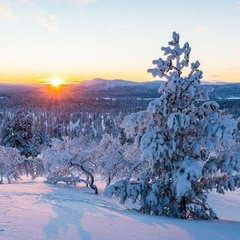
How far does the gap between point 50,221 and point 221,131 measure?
5.97m

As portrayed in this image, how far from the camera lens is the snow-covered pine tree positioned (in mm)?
10398

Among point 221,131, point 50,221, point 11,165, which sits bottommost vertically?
→ point 11,165

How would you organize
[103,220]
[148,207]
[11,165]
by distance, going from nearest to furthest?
[103,220] → [148,207] → [11,165]

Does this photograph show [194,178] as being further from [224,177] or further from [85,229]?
[85,229]

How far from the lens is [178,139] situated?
11.0 m

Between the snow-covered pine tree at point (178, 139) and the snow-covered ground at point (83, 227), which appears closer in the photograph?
the snow-covered ground at point (83, 227)

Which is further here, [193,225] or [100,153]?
[100,153]

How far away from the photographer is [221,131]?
1006 centimetres

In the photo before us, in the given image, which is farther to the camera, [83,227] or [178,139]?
[178,139]

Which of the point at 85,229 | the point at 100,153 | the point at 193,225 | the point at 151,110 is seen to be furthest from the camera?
the point at 100,153

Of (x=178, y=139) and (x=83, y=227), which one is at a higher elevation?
(x=178, y=139)

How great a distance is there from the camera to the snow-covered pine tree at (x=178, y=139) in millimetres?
10398

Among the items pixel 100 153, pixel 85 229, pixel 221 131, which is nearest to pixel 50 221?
pixel 85 229

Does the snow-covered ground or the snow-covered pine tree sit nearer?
the snow-covered ground
